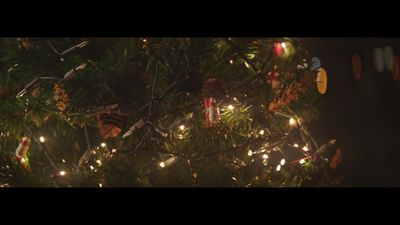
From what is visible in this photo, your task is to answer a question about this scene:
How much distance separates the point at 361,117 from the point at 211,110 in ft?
1.51

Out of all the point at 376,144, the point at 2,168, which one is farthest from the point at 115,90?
the point at 376,144

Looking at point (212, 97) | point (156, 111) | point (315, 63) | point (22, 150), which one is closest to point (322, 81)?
point (315, 63)

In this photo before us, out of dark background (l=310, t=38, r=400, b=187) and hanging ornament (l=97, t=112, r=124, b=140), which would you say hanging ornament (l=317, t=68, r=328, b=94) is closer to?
dark background (l=310, t=38, r=400, b=187)

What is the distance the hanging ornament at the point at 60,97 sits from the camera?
86 cm

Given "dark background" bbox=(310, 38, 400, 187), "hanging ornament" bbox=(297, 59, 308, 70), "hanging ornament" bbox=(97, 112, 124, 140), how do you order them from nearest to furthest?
"hanging ornament" bbox=(97, 112, 124, 140)
"hanging ornament" bbox=(297, 59, 308, 70)
"dark background" bbox=(310, 38, 400, 187)

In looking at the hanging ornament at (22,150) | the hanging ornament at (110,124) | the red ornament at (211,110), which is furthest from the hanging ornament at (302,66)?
the hanging ornament at (22,150)

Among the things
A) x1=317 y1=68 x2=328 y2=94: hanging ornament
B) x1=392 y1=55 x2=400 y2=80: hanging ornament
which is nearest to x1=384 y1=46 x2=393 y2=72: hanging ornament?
x1=392 y1=55 x2=400 y2=80: hanging ornament

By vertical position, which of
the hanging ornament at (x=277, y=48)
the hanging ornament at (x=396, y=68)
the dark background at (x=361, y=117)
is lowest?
the dark background at (x=361, y=117)

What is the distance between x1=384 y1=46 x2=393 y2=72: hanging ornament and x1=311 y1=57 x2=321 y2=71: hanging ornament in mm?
186

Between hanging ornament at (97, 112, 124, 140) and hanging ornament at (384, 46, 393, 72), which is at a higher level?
hanging ornament at (384, 46, 393, 72)

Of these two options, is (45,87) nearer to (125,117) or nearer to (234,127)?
(125,117)

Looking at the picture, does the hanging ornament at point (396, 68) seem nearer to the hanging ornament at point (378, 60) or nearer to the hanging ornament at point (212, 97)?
the hanging ornament at point (378, 60)

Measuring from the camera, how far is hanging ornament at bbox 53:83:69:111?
0.86 m

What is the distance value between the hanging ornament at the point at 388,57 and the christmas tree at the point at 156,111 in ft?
0.67
